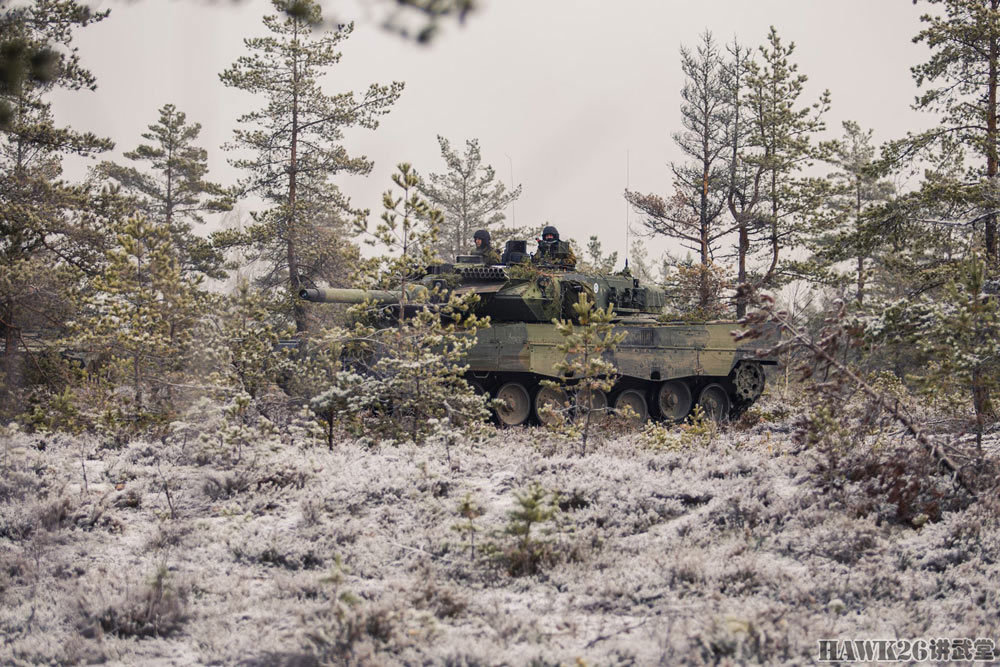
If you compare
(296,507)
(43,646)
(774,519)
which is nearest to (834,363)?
(774,519)

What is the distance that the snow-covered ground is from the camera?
15.6 feet

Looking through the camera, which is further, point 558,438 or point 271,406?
point 271,406

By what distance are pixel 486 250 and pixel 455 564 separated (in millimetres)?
10182

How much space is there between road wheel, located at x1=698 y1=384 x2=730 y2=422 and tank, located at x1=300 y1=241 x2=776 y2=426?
0.07 ft

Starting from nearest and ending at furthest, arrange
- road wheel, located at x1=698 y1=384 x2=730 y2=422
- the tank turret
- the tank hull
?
the tank hull < the tank turret < road wheel, located at x1=698 y1=384 x2=730 y2=422

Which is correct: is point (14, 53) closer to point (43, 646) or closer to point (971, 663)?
point (43, 646)

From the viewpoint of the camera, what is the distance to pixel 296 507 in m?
7.48

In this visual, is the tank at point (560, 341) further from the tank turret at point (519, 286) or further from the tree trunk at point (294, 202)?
the tree trunk at point (294, 202)

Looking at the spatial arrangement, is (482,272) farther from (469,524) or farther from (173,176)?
(173,176)

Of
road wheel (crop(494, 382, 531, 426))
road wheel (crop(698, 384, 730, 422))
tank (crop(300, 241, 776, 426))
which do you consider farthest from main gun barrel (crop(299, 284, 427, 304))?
road wheel (crop(698, 384, 730, 422))

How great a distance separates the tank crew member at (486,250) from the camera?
15492mm

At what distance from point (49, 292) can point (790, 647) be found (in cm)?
1503

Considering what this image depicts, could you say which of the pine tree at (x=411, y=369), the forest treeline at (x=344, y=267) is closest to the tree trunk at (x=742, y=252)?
the forest treeline at (x=344, y=267)

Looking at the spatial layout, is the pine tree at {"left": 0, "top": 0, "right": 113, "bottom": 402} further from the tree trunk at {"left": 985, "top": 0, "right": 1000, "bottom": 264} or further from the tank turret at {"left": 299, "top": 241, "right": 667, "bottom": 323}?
the tree trunk at {"left": 985, "top": 0, "right": 1000, "bottom": 264}
